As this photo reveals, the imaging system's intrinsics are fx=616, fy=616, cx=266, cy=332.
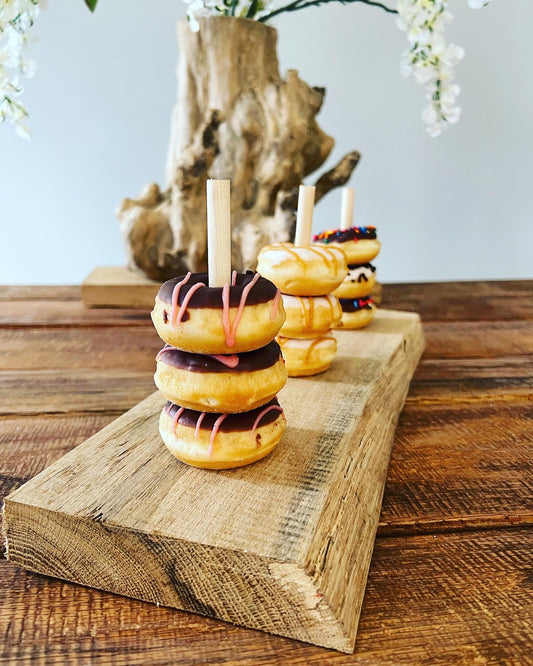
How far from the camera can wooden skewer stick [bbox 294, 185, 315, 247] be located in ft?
2.98

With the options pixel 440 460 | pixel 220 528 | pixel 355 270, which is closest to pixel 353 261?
pixel 355 270

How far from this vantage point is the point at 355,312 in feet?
3.95

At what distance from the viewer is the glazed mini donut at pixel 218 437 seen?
65 cm

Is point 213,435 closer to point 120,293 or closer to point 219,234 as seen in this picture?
point 219,234

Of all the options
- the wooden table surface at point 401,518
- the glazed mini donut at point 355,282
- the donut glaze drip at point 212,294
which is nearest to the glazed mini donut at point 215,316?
the donut glaze drip at point 212,294

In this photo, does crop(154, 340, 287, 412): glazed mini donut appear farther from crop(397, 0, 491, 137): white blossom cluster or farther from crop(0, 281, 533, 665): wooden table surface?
crop(397, 0, 491, 137): white blossom cluster

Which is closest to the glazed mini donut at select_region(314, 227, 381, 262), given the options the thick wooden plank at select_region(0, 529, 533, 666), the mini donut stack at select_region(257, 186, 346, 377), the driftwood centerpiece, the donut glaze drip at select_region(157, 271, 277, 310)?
the mini donut stack at select_region(257, 186, 346, 377)

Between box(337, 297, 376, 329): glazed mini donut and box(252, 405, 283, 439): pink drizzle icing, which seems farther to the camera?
box(337, 297, 376, 329): glazed mini donut

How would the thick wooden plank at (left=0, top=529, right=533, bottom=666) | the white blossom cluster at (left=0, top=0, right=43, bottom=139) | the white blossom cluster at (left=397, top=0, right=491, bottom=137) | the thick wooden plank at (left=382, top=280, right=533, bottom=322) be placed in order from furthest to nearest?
the thick wooden plank at (left=382, top=280, right=533, bottom=322) < the white blossom cluster at (left=397, top=0, right=491, bottom=137) < the white blossom cluster at (left=0, top=0, right=43, bottom=139) < the thick wooden plank at (left=0, top=529, right=533, bottom=666)

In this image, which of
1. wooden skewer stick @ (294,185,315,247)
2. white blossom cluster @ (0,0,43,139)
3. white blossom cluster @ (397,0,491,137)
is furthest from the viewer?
white blossom cluster @ (397,0,491,137)

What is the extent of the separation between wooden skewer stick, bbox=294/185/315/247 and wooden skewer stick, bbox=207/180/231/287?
0.27 metres

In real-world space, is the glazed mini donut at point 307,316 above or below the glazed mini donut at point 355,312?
above

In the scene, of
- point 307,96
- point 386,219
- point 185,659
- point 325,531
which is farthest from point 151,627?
point 386,219

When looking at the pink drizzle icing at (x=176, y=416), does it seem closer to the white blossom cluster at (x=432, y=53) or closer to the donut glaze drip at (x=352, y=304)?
the donut glaze drip at (x=352, y=304)
